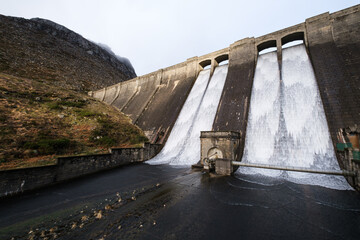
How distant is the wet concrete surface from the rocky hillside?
35.0 meters

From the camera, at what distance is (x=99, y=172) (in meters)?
A: 10.1

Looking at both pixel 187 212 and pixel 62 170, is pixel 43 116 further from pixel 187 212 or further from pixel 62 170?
pixel 187 212

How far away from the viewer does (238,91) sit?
15.7m

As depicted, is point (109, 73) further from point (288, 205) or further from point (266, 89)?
point (288, 205)

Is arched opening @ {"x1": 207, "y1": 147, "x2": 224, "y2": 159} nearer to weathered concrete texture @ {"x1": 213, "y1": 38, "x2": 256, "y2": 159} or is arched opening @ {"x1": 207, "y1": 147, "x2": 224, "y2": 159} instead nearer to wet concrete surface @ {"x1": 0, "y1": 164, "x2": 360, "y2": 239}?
wet concrete surface @ {"x1": 0, "y1": 164, "x2": 360, "y2": 239}

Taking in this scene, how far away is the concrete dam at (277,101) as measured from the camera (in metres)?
Result: 9.52

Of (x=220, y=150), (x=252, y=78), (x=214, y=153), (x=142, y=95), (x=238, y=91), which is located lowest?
(x=214, y=153)

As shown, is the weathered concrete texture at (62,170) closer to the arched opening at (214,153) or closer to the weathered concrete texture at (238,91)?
the arched opening at (214,153)

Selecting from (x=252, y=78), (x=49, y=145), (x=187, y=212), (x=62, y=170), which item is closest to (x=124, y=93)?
(x=49, y=145)

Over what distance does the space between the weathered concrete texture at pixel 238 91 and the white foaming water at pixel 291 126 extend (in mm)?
617

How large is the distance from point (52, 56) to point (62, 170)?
43.4 meters

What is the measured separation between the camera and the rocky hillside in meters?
30.6

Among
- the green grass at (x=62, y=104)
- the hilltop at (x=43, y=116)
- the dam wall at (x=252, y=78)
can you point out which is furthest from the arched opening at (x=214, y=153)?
the green grass at (x=62, y=104)

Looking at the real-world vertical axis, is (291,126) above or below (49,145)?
above
